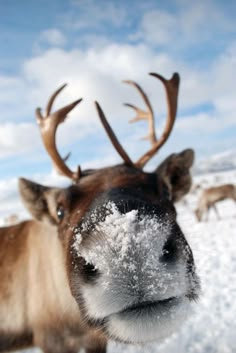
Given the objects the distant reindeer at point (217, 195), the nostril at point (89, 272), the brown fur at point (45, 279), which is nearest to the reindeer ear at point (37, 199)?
the brown fur at point (45, 279)

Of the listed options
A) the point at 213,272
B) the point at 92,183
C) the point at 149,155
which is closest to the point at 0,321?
the point at 92,183

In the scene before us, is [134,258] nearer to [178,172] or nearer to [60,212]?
[60,212]

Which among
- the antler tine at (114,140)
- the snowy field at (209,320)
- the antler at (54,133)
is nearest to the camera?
the antler tine at (114,140)

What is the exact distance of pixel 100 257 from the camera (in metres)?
1.81

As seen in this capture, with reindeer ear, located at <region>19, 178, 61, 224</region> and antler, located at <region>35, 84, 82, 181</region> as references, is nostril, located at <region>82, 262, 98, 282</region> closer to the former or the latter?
reindeer ear, located at <region>19, 178, 61, 224</region>

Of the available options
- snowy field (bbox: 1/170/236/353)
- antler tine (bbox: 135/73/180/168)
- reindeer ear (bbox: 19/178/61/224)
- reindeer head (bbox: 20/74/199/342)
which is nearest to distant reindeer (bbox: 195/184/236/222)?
snowy field (bbox: 1/170/236/353)

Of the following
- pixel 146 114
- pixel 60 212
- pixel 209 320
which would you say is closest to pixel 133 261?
pixel 60 212

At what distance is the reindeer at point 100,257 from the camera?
1797 millimetres

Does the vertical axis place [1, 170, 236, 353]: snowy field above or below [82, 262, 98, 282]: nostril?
below

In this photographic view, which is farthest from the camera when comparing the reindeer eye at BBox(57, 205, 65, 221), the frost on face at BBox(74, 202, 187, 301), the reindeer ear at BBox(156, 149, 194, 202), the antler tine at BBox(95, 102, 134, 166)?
the reindeer ear at BBox(156, 149, 194, 202)

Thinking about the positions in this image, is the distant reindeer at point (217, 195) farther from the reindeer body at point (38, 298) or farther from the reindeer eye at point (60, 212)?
the reindeer eye at point (60, 212)

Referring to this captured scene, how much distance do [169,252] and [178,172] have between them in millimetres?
1570

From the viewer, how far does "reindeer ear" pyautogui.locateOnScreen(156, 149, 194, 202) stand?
3231mm

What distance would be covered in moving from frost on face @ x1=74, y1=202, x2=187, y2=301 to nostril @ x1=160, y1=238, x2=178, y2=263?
0.08 ft
